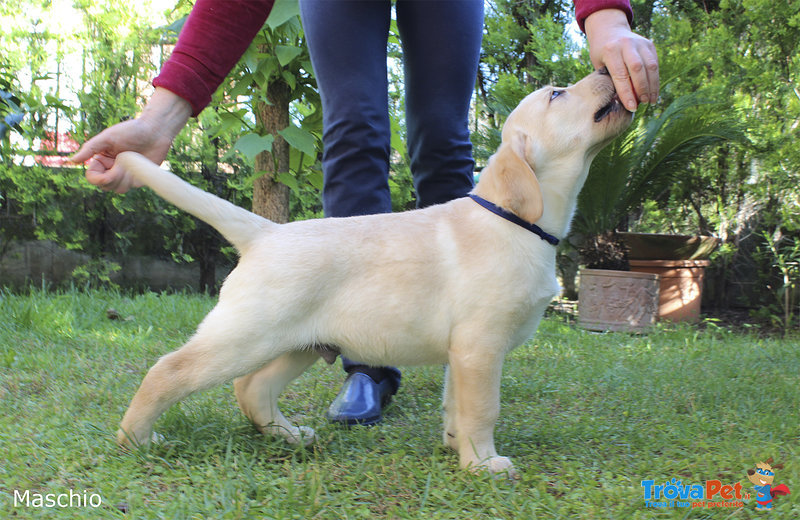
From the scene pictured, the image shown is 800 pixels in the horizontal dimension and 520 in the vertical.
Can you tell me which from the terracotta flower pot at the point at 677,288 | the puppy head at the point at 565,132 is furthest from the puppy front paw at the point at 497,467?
the terracotta flower pot at the point at 677,288

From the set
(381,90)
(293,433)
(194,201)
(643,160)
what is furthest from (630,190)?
(194,201)

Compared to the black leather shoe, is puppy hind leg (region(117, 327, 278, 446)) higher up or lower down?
higher up

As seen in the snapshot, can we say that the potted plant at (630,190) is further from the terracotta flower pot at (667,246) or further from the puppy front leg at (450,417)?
the puppy front leg at (450,417)

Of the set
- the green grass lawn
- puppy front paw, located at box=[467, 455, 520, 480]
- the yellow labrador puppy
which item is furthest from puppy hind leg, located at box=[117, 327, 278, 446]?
puppy front paw, located at box=[467, 455, 520, 480]

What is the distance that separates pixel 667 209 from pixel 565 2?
2.46 m

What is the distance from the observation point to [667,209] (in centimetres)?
612

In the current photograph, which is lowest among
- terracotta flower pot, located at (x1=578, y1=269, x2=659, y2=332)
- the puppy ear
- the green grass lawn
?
the green grass lawn

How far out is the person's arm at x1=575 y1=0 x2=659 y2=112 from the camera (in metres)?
1.82

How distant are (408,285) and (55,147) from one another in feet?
15.4

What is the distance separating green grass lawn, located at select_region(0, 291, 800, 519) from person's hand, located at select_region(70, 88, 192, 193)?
77 centimetres

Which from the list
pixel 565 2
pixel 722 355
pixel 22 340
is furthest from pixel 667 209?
pixel 22 340

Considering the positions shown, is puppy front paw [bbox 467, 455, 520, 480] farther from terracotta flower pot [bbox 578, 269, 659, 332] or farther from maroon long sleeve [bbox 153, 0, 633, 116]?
terracotta flower pot [bbox 578, 269, 659, 332]

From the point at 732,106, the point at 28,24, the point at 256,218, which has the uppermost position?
the point at 28,24

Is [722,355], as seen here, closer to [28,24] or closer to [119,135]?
[119,135]
